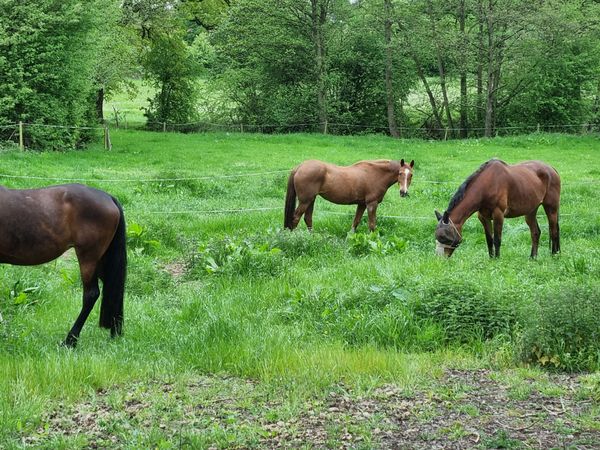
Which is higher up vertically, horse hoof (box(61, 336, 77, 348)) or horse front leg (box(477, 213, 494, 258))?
horse front leg (box(477, 213, 494, 258))

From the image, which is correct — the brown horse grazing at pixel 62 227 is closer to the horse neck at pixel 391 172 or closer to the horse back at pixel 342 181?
the horse back at pixel 342 181

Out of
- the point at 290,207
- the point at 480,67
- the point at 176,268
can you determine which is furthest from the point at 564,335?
the point at 480,67

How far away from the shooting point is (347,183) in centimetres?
1343

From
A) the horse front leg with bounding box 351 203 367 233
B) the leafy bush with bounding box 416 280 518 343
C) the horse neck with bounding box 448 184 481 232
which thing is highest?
the horse neck with bounding box 448 184 481 232

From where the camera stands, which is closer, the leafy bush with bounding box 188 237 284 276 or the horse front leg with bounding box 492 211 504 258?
the leafy bush with bounding box 188 237 284 276

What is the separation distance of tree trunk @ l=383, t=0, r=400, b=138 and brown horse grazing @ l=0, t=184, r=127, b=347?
3054cm

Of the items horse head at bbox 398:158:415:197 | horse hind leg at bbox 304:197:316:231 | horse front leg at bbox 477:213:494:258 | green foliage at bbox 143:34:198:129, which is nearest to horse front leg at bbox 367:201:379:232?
horse head at bbox 398:158:415:197

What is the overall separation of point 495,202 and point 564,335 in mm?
5072

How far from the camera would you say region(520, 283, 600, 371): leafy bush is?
5879 millimetres

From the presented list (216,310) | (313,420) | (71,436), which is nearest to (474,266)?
(216,310)

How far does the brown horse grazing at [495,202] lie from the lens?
10312 mm

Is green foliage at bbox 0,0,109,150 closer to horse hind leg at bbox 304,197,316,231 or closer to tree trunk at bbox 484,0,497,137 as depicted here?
horse hind leg at bbox 304,197,316,231

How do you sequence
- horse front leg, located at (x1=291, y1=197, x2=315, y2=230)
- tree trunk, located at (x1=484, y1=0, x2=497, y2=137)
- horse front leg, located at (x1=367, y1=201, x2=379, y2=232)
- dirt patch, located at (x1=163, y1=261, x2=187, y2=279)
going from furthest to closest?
tree trunk, located at (x1=484, y1=0, x2=497, y2=137) → horse front leg, located at (x1=367, y1=201, x2=379, y2=232) → horse front leg, located at (x1=291, y1=197, x2=315, y2=230) → dirt patch, located at (x1=163, y1=261, x2=187, y2=279)

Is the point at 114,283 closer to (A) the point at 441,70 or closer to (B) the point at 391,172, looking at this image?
(B) the point at 391,172
